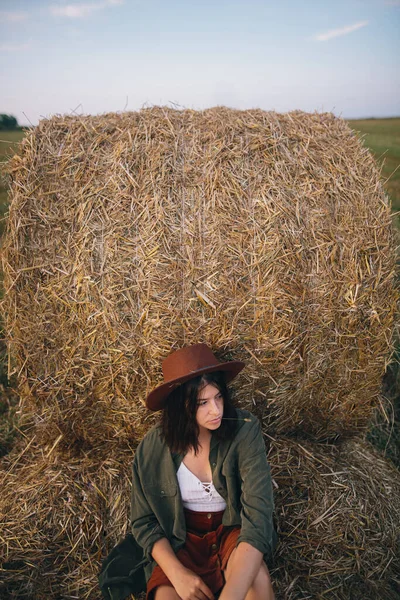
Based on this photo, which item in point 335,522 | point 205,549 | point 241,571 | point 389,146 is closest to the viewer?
point 241,571

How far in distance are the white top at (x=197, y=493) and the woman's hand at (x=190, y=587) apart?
1.30ft

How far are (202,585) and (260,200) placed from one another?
203 centimetres

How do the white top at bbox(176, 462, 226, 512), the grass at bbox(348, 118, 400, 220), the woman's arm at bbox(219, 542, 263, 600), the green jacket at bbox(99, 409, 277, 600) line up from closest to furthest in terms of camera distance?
the woman's arm at bbox(219, 542, 263, 600) < the green jacket at bbox(99, 409, 277, 600) < the white top at bbox(176, 462, 226, 512) < the grass at bbox(348, 118, 400, 220)

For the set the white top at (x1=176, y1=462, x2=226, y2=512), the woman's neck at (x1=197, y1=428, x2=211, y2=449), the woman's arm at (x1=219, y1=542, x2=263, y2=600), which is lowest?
the woman's arm at (x1=219, y1=542, x2=263, y2=600)

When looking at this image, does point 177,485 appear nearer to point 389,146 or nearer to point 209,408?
point 209,408

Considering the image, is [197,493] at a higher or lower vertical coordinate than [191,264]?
lower

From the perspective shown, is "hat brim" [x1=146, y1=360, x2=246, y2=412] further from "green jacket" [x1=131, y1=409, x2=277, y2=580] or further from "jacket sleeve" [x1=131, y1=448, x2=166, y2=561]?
"jacket sleeve" [x1=131, y1=448, x2=166, y2=561]

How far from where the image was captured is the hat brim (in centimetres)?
234

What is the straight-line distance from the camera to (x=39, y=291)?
9.34 feet

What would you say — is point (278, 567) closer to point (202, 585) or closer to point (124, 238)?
point (202, 585)

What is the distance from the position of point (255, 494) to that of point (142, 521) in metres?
0.63

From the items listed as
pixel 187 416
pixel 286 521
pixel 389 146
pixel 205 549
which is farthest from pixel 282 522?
pixel 389 146

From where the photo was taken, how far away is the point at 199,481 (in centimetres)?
254

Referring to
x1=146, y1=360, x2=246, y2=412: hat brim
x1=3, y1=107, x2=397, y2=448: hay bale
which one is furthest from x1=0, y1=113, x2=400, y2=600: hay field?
x1=146, y1=360, x2=246, y2=412: hat brim
